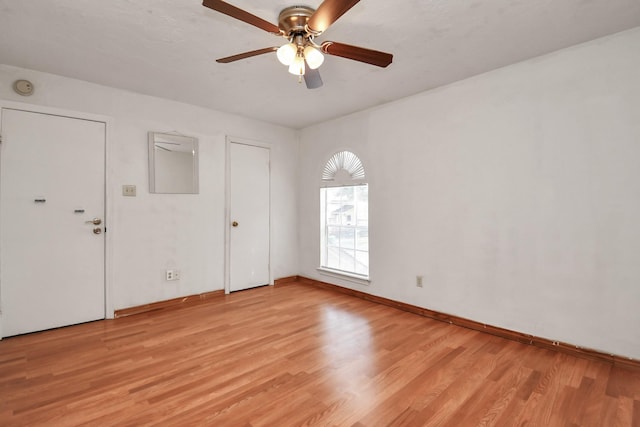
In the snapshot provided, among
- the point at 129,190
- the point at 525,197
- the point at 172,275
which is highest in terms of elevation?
the point at 129,190

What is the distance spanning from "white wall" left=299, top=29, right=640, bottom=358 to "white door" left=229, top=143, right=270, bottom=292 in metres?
1.76

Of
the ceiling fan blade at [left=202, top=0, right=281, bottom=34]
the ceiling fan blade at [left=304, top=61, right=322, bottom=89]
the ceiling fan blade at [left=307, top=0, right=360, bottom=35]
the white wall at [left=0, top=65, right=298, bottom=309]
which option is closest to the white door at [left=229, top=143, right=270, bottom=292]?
the white wall at [left=0, top=65, right=298, bottom=309]

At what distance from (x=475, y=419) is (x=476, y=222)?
183 cm

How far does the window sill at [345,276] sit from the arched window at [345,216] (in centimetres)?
5

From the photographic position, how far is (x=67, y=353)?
2529mm

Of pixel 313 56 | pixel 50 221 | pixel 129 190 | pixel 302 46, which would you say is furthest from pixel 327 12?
pixel 50 221

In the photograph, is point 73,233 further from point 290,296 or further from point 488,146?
point 488,146

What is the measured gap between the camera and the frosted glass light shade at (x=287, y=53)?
1871 mm

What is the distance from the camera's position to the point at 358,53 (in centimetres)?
198

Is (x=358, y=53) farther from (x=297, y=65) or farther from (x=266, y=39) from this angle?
(x=266, y=39)

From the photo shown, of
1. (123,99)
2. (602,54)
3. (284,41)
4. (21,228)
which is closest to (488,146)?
(602,54)

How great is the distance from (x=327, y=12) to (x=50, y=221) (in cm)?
325

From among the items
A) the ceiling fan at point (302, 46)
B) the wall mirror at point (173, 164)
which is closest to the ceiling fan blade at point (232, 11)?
the ceiling fan at point (302, 46)

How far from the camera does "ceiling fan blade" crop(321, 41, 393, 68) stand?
1.92 metres
